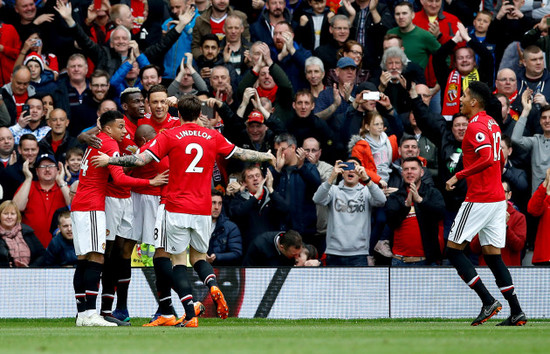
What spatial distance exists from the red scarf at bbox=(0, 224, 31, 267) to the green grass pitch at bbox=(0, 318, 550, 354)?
417 centimetres

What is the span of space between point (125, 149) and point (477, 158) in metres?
4.33

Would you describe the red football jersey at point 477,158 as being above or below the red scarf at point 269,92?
below

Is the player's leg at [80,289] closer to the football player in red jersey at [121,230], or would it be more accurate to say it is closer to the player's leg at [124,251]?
the football player in red jersey at [121,230]

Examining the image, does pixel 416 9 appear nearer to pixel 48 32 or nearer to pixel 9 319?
pixel 48 32

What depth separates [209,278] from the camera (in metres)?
11.0

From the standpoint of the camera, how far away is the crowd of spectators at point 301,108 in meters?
14.9

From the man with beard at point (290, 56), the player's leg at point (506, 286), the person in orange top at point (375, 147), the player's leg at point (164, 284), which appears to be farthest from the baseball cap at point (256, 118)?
the player's leg at point (506, 286)

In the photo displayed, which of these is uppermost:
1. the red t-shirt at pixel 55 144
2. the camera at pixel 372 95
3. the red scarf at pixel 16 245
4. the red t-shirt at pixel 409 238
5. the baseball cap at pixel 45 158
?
the camera at pixel 372 95

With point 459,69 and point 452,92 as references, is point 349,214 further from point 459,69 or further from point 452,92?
point 459,69

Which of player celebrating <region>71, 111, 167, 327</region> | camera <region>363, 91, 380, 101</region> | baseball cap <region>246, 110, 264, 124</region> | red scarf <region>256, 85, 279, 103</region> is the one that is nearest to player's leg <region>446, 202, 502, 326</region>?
player celebrating <region>71, 111, 167, 327</region>

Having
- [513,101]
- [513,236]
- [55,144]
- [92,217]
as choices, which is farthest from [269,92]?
[92,217]

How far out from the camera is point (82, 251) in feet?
38.5

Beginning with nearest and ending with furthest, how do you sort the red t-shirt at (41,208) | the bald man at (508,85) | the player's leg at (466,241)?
the player's leg at (466,241) < the red t-shirt at (41,208) < the bald man at (508,85)

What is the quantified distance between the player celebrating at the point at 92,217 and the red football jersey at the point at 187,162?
572 millimetres
